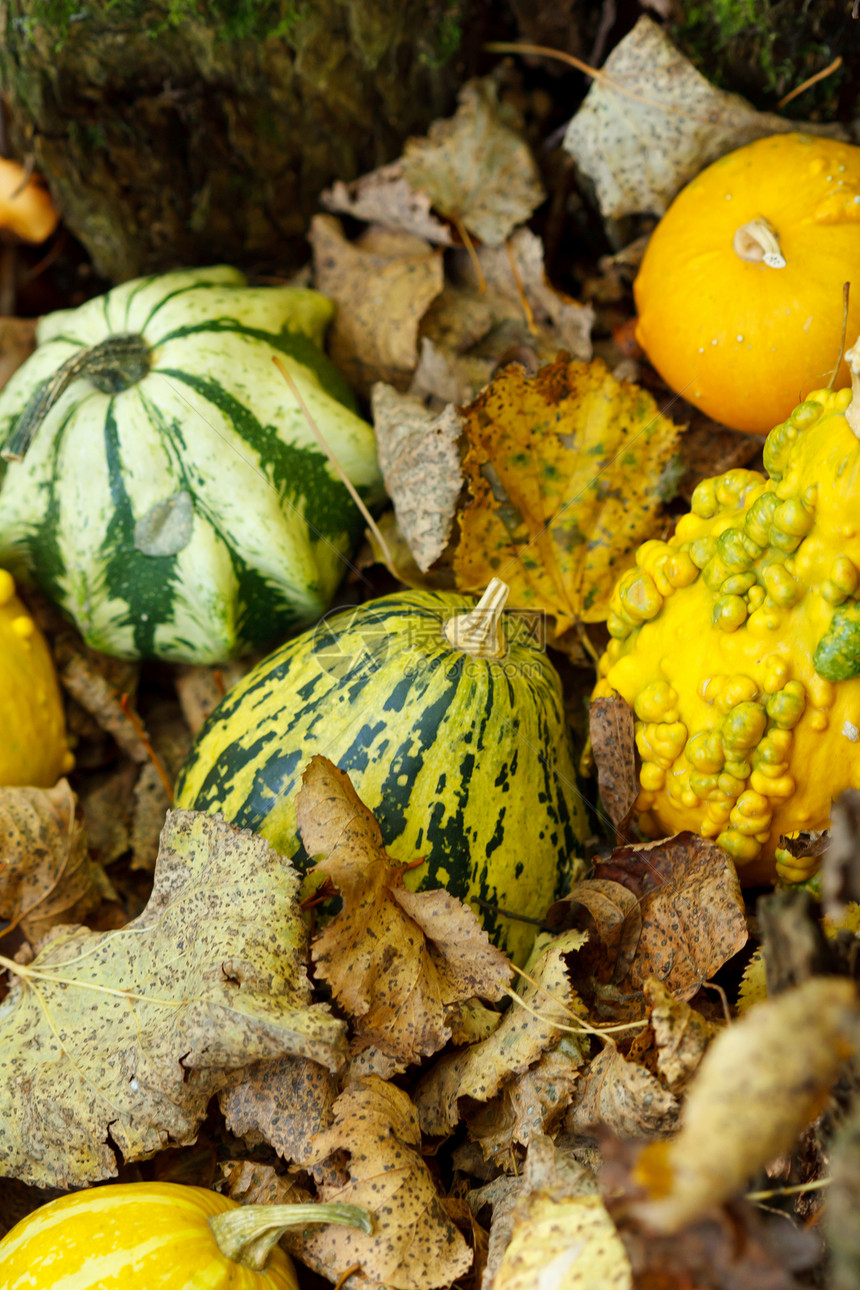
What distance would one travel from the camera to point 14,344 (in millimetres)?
1902

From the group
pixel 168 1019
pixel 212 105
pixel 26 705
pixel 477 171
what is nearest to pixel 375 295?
pixel 477 171

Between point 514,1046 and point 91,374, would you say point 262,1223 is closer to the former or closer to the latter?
point 514,1046

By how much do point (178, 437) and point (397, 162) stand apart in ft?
2.59

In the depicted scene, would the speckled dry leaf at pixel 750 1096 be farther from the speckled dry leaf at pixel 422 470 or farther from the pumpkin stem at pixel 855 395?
the speckled dry leaf at pixel 422 470

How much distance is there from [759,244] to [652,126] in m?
0.45

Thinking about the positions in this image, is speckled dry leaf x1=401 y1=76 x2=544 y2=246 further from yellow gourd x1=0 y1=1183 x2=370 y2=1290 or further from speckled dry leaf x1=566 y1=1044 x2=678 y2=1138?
yellow gourd x1=0 y1=1183 x2=370 y2=1290

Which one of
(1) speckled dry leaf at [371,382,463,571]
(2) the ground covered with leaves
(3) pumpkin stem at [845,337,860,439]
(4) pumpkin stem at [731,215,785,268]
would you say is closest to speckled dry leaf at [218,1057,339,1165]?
(2) the ground covered with leaves

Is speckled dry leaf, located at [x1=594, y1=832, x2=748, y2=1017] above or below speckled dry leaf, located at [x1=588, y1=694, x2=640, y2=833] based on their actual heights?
below

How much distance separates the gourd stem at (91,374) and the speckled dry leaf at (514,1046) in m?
1.06

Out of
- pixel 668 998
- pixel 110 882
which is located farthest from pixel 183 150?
pixel 668 998

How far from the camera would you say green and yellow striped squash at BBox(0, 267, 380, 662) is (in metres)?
1.49

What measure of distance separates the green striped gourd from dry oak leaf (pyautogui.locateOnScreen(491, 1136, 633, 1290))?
1.31 feet

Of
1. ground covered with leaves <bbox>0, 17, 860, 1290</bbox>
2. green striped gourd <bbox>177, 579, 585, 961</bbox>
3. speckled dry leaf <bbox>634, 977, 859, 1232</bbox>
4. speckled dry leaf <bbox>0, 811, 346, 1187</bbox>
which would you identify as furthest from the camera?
green striped gourd <bbox>177, 579, 585, 961</bbox>

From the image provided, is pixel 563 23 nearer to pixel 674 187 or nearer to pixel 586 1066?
pixel 674 187
